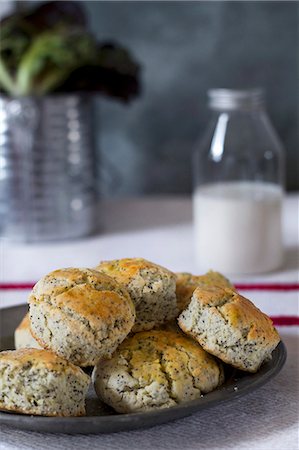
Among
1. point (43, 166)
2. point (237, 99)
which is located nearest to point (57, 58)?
point (43, 166)

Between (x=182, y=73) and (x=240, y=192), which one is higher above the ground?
(x=182, y=73)

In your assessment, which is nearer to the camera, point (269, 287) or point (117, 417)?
point (117, 417)

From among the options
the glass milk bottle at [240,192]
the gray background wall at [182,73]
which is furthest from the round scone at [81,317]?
the gray background wall at [182,73]

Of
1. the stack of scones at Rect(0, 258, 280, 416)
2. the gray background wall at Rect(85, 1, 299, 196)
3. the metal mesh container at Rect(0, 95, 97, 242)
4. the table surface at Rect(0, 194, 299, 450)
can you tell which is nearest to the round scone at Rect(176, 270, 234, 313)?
the stack of scones at Rect(0, 258, 280, 416)

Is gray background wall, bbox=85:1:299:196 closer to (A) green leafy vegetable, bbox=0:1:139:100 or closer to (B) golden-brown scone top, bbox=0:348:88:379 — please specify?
(A) green leafy vegetable, bbox=0:1:139:100

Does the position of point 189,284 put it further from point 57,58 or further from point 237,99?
point 57,58

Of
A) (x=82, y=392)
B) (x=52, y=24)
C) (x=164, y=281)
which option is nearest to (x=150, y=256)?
(x=52, y=24)
